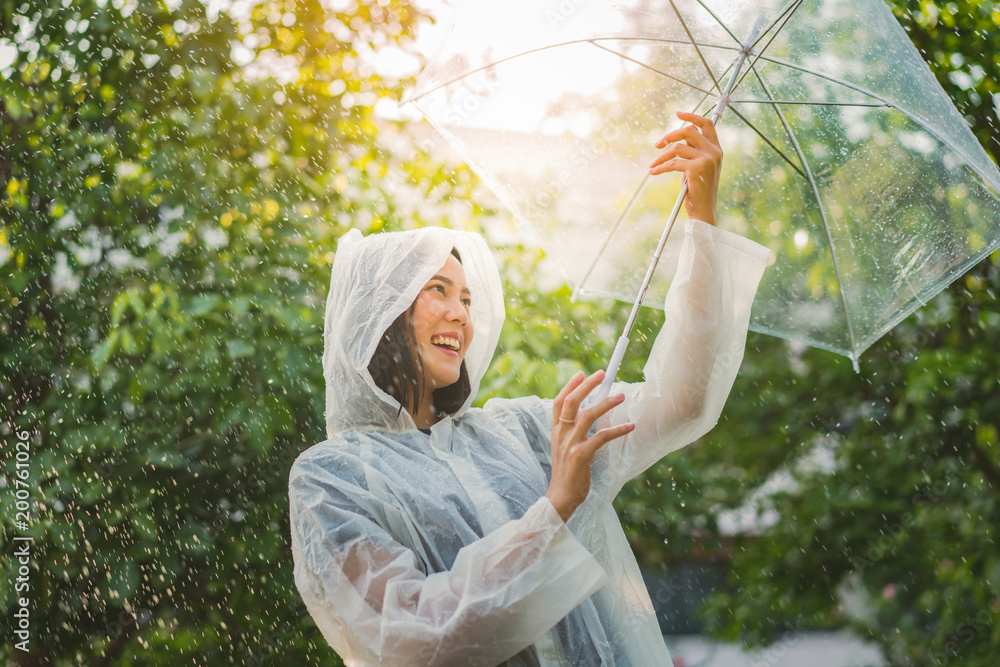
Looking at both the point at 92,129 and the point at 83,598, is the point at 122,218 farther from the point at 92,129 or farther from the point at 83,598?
the point at 83,598

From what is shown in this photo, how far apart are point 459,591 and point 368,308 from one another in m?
0.56

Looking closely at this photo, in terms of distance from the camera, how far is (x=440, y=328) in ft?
4.65

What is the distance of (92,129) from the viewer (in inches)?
85.7

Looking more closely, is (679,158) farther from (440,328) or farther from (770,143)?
(440,328)

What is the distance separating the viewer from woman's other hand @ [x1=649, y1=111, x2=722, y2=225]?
123 cm

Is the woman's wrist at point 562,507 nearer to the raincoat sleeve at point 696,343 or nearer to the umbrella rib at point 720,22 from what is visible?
the raincoat sleeve at point 696,343

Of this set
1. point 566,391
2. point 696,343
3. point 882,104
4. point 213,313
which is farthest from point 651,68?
point 213,313

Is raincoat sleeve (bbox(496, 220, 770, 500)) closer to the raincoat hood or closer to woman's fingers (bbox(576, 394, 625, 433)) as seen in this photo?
woman's fingers (bbox(576, 394, 625, 433))

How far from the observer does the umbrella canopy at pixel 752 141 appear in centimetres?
130

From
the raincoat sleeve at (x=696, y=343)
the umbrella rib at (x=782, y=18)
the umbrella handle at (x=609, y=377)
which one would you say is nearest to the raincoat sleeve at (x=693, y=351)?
the raincoat sleeve at (x=696, y=343)

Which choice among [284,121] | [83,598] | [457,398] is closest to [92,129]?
[284,121]

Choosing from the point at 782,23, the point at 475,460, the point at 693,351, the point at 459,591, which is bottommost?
the point at 475,460

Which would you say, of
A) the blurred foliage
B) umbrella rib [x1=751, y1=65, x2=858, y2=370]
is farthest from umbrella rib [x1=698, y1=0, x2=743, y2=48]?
the blurred foliage

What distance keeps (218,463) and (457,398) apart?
92cm
